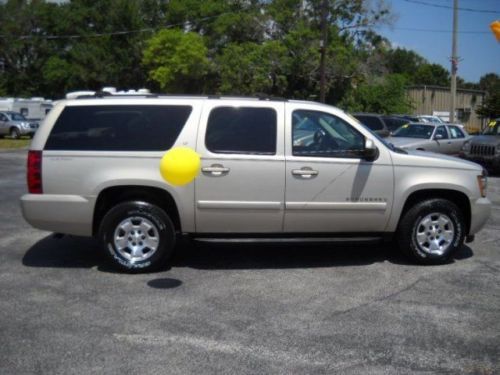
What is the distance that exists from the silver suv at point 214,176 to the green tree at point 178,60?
41.7m

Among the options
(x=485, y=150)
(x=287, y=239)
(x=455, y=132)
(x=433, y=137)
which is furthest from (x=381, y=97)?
(x=287, y=239)

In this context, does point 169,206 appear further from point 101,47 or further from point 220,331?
point 101,47

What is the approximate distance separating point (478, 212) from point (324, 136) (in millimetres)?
1977

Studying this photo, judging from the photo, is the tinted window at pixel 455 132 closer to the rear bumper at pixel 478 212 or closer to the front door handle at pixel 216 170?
the rear bumper at pixel 478 212

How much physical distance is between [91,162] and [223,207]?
1449 mm

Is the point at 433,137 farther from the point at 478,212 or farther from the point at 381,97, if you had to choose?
the point at 381,97

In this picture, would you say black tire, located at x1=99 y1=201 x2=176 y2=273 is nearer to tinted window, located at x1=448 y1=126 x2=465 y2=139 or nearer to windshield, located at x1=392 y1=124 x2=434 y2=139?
windshield, located at x1=392 y1=124 x2=434 y2=139

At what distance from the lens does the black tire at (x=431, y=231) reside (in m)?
6.58

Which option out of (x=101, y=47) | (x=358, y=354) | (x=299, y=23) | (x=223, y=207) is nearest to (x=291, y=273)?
(x=223, y=207)

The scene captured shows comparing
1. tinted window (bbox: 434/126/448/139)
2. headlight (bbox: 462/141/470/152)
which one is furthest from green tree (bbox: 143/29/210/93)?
headlight (bbox: 462/141/470/152)

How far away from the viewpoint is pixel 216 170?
614 centimetres

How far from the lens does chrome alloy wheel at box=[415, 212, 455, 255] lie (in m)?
6.64

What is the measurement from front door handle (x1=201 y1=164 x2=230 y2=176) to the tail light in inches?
66.7

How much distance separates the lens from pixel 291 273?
6375 millimetres
